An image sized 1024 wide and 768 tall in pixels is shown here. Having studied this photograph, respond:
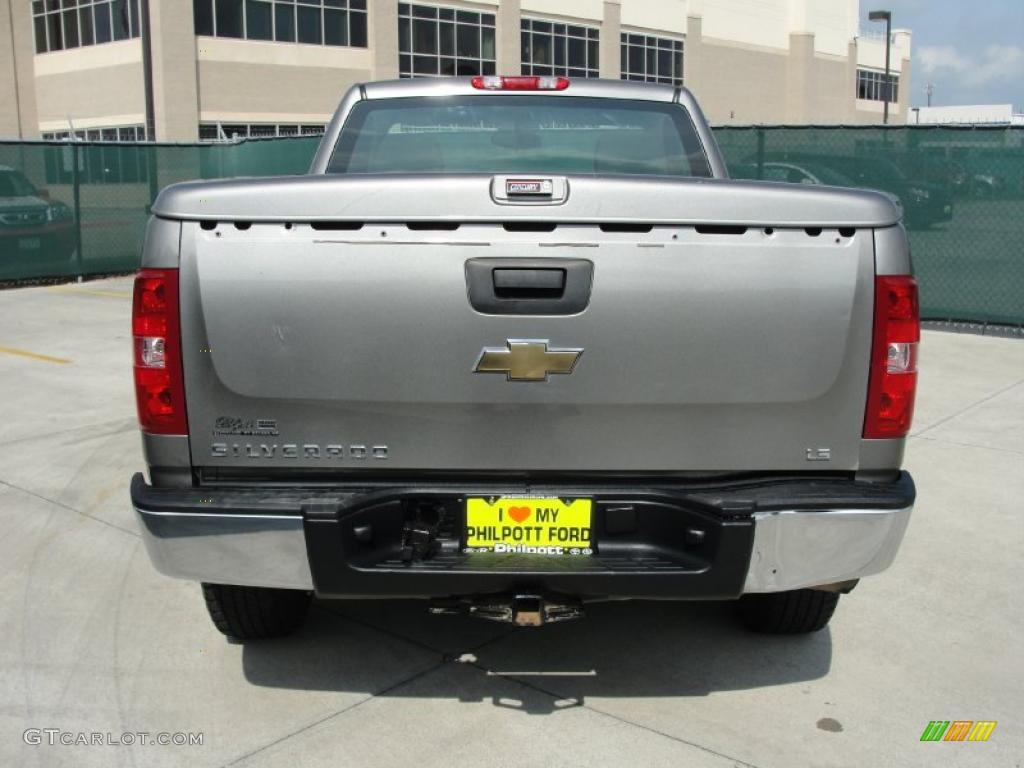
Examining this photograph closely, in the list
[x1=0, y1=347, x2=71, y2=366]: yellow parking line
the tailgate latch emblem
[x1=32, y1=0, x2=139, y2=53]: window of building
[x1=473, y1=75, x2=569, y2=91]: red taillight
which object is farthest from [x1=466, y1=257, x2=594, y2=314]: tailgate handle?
[x1=32, y1=0, x2=139, y2=53]: window of building

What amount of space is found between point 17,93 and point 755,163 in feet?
112

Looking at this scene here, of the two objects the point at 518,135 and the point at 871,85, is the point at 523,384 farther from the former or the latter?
the point at 871,85

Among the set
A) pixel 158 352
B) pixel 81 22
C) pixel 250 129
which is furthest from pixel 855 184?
pixel 81 22

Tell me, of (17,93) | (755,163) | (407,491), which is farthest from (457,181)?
(17,93)

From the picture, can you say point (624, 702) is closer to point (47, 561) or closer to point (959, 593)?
point (959, 593)

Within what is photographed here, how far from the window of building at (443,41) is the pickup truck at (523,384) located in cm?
3776

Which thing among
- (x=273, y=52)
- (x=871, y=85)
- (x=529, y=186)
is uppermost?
(x=871, y=85)

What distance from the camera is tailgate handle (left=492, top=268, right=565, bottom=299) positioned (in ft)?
9.94

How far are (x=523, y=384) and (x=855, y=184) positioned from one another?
32.6ft

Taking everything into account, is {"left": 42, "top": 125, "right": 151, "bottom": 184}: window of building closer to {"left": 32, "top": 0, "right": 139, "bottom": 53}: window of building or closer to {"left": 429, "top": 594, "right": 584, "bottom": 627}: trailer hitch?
{"left": 429, "top": 594, "right": 584, "bottom": 627}: trailer hitch

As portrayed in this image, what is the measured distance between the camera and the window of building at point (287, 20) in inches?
1357

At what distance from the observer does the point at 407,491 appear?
10.2 feet

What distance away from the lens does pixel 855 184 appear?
12078 mm

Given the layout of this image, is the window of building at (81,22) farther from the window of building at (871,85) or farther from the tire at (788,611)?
the window of building at (871,85)
